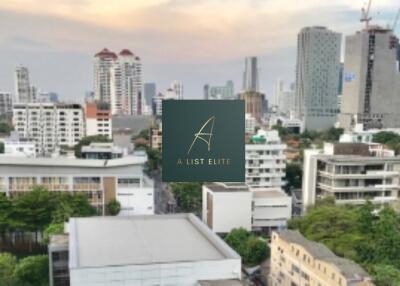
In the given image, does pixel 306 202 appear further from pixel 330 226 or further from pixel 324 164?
pixel 330 226

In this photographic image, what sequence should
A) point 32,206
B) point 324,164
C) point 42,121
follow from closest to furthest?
point 32,206
point 324,164
point 42,121

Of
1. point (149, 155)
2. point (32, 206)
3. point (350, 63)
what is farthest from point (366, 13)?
point (32, 206)

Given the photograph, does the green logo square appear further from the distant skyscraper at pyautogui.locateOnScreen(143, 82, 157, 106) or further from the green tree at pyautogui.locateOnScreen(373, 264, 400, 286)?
the distant skyscraper at pyautogui.locateOnScreen(143, 82, 157, 106)

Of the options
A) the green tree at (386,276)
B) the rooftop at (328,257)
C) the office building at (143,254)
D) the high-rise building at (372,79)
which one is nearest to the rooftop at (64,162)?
the office building at (143,254)

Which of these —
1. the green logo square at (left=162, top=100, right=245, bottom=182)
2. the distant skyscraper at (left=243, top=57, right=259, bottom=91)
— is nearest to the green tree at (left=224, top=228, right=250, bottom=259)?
the green logo square at (left=162, top=100, right=245, bottom=182)

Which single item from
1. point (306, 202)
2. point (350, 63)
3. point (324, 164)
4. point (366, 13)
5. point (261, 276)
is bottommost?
point (261, 276)
